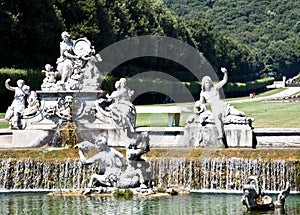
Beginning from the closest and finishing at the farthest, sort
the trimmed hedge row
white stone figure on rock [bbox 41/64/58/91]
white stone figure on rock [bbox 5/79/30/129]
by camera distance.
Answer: white stone figure on rock [bbox 5/79/30/129], white stone figure on rock [bbox 41/64/58/91], the trimmed hedge row

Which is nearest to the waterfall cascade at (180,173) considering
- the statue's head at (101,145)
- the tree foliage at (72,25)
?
the statue's head at (101,145)

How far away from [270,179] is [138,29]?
47018mm

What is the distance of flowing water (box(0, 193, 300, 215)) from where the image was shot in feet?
66.4

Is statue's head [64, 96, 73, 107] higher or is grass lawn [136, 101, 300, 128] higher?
grass lawn [136, 101, 300, 128]

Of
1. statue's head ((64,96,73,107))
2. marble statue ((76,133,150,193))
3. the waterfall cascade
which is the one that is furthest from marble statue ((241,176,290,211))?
statue's head ((64,96,73,107))

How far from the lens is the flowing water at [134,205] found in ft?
66.4

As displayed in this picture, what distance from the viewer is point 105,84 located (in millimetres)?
56281

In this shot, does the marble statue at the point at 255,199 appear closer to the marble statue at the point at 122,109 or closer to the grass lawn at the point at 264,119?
the marble statue at the point at 122,109

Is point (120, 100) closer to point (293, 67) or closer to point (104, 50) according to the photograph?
point (104, 50)

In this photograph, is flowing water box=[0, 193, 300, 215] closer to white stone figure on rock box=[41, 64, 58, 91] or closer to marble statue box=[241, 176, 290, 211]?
marble statue box=[241, 176, 290, 211]

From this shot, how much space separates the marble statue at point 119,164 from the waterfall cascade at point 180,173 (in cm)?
187

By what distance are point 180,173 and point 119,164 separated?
8.82ft

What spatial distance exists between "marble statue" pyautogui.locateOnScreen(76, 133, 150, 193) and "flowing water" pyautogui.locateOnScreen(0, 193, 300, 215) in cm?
77

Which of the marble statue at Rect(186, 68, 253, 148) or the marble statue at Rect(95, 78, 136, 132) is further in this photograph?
the marble statue at Rect(95, 78, 136, 132)
